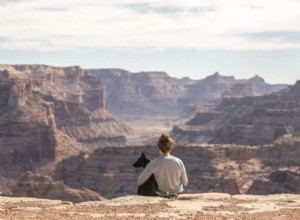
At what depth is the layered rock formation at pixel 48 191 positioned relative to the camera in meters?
67.1

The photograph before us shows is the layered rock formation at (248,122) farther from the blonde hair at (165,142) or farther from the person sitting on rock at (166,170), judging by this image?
the blonde hair at (165,142)

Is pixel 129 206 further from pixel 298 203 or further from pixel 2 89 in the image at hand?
pixel 2 89

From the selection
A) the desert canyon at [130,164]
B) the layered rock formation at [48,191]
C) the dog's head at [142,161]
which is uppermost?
the dog's head at [142,161]

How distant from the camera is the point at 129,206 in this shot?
54.2ft

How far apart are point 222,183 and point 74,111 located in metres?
94.0

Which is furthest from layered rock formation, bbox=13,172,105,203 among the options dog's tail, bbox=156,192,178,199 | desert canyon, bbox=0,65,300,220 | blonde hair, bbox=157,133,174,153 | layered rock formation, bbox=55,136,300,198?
blonde hair, bbox=157,133,174,153

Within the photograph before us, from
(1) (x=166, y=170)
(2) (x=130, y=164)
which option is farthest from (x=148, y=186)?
(2) (x=130, y=164)

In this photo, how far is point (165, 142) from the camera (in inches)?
663

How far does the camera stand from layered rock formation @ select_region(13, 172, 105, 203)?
67.1 meters

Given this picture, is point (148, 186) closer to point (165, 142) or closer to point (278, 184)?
point (165, 142)

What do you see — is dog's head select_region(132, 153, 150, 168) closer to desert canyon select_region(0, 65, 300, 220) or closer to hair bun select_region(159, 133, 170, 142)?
desert canyon select_region(0, 65, 300, 220)

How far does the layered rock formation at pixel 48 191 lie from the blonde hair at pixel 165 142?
164ft

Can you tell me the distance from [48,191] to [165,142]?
53233mm

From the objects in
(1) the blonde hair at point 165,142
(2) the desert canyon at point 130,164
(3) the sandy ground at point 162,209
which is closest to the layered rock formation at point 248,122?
(2) the desert canyon at point 130,164
